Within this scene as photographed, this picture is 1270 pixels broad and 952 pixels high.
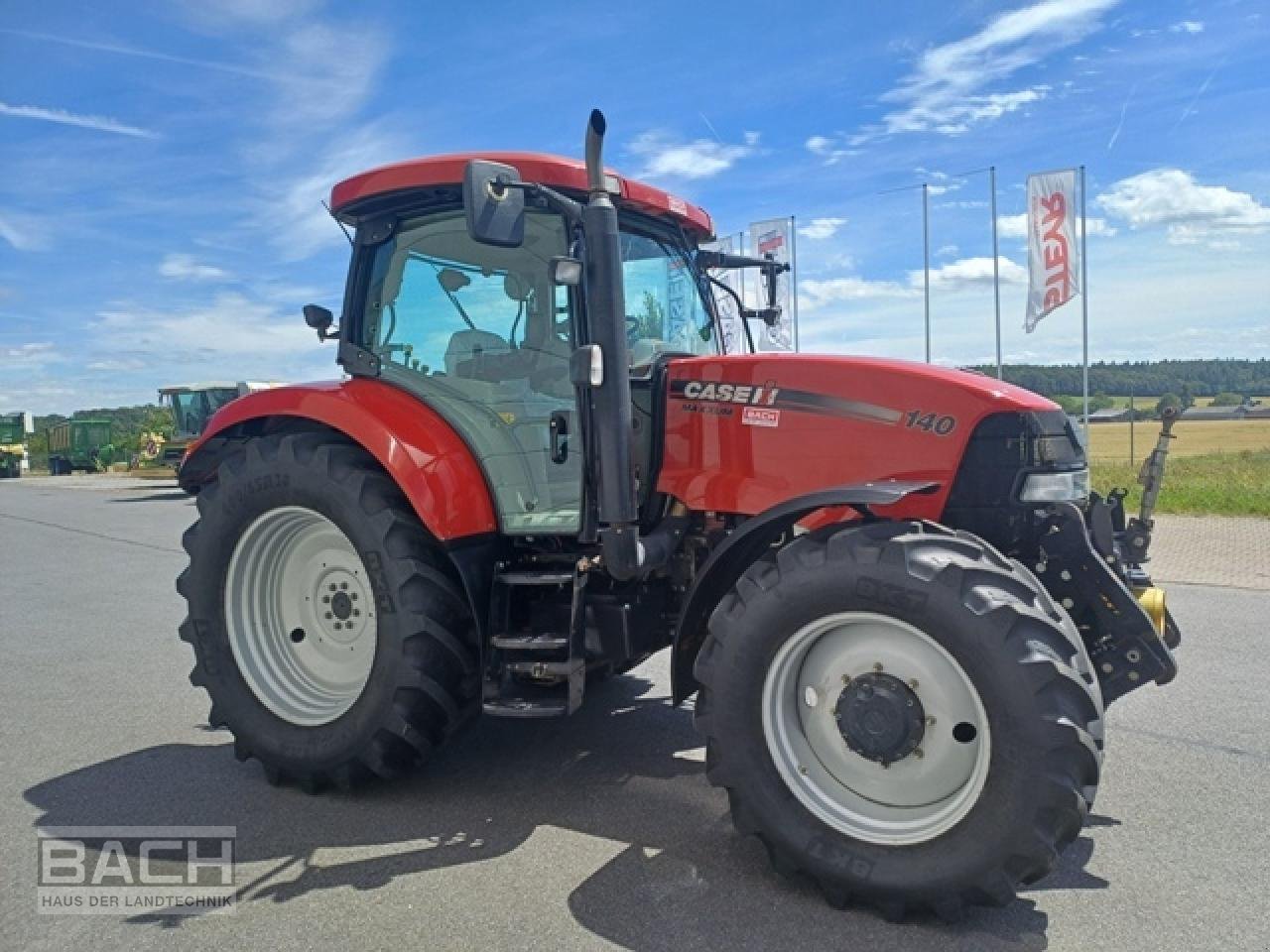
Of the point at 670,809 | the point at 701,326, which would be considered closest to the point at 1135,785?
the point at 670,809

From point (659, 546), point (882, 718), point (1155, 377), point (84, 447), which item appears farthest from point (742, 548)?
point (84, 447)

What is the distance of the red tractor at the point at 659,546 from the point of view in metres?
2.90

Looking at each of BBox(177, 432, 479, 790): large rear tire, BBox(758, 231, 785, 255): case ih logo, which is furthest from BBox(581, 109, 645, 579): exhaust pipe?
BBox(758, 231, 785, 255): case ih logo

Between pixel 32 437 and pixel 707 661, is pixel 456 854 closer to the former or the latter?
pixel 707 661

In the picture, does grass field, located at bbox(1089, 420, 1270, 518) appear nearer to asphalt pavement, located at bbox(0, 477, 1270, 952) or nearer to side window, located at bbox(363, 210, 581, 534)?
asphalt pavement, located at bbox(0, 477, 1270, 952)

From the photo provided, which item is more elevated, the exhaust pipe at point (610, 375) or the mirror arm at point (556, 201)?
the mirror arm at point (556, 201)

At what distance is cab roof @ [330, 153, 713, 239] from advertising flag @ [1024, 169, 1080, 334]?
1361 centimetres

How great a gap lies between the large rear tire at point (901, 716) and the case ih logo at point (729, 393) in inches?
25.0

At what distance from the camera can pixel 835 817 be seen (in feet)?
10.1

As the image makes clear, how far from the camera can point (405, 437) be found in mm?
3941

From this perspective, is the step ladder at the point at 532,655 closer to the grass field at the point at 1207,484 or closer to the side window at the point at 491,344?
the side window at the point at 491,344

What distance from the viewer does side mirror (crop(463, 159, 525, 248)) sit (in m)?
3.23

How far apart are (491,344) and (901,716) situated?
2175 mm

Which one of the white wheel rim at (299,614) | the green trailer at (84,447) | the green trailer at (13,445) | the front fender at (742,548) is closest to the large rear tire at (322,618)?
the white wheel rim at (299,614)
